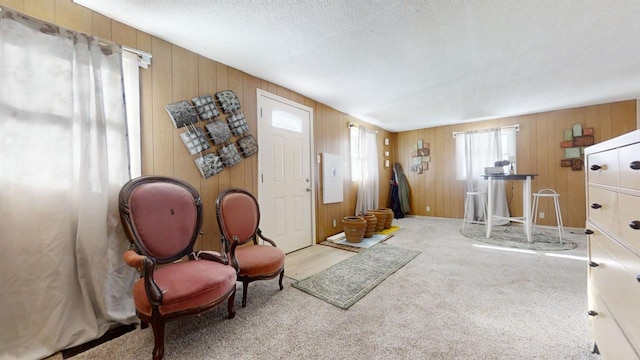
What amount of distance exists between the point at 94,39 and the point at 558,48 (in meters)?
4.13

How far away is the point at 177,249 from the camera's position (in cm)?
185

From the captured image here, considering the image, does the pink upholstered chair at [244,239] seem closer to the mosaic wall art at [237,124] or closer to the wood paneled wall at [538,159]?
the mosaic wall art at [237,124]

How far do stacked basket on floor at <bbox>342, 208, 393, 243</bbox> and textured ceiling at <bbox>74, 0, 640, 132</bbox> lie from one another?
6.61 feet

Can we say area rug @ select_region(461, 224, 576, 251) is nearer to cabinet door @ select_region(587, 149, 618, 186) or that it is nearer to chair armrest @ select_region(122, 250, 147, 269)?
cabinet door @ select_region(587, 149, 618, 186)

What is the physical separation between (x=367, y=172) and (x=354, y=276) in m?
2.95

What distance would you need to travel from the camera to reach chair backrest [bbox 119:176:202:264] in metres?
1.67

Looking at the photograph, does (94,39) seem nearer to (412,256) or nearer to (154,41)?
(154,41)

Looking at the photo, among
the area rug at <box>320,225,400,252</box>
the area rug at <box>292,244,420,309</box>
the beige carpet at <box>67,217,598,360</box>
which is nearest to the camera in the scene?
the beige carpet at <box>67,217,598,360</box>

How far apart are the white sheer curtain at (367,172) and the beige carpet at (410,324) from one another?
240 centimetres

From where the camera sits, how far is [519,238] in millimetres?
3938

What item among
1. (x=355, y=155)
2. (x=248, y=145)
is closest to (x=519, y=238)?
(x=355, y=155)

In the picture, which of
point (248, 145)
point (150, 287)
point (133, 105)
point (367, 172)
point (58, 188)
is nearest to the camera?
point (150, 287)

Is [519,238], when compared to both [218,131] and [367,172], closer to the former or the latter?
[367,172]

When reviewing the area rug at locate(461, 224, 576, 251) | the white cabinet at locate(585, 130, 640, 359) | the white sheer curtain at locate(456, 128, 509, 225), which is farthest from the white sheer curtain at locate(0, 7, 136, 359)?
the white sheer curtain at locate(456, 128, 509, 225)
